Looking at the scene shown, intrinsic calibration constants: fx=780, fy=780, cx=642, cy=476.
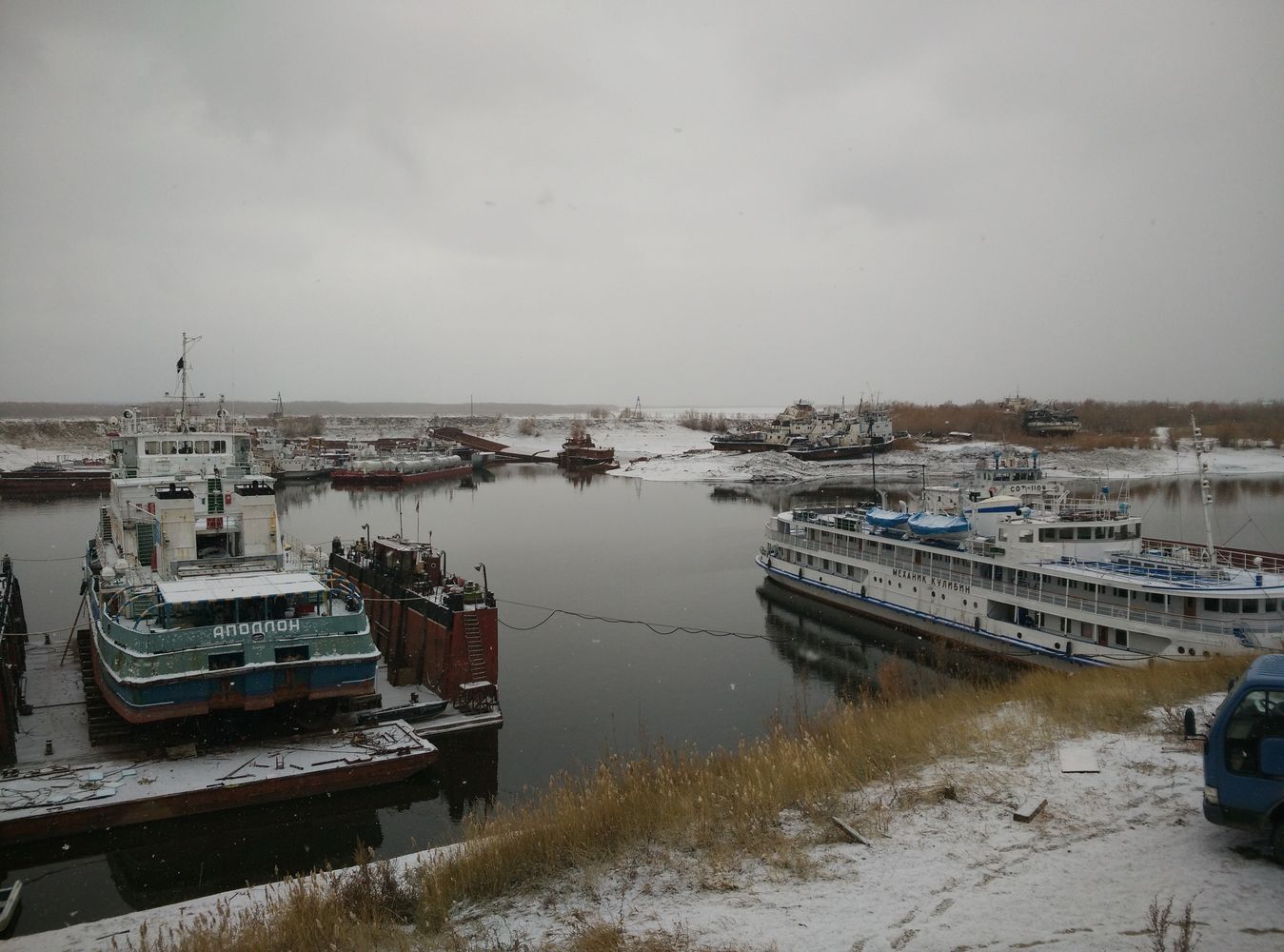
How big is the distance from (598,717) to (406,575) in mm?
8690

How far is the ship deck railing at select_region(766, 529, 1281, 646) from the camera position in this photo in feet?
74.1

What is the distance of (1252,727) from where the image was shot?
7.45 m

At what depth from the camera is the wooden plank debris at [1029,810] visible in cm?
907

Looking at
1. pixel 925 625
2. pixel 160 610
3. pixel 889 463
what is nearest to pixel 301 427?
pixel 889 463

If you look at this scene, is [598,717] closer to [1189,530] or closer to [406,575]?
[406,575]

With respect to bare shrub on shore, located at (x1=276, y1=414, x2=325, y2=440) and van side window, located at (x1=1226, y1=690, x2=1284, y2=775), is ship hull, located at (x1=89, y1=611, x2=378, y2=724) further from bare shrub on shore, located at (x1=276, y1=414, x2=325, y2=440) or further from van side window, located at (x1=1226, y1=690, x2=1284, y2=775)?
bare shrub on shore, located at (x1=276, y1=414, x2=325, y2=440)

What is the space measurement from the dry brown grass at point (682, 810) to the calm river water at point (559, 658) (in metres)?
3.26

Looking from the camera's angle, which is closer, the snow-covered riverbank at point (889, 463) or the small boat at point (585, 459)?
the snow-covered riverbank at point (889, 463)

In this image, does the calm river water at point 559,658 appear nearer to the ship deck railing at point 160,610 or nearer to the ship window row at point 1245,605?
the ship deck railing at point 160,610

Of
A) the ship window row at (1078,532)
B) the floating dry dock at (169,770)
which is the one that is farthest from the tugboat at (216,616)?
the ship window row at (1078,532)

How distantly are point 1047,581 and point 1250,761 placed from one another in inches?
858

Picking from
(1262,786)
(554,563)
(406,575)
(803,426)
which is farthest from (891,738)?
(803,426)

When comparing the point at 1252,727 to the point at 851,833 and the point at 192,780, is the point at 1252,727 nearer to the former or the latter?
the point at 851,833

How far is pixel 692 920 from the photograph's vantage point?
25.1ft
